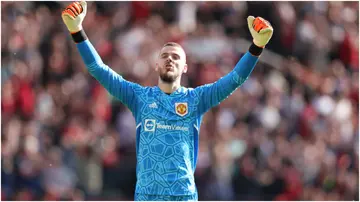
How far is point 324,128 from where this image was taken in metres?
17.0

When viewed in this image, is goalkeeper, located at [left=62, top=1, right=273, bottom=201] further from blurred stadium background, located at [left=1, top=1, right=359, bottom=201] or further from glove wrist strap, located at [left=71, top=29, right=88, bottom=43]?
blurred stadium background, located at [left=1, top=1, right=359, bottom=201]

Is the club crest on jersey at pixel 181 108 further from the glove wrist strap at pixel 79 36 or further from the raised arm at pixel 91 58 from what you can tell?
the glove wrist strap at pixel 79 36

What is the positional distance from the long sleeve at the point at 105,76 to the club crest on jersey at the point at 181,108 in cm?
40

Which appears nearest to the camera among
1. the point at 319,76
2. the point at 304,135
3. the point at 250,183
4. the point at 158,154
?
the point at 158,154

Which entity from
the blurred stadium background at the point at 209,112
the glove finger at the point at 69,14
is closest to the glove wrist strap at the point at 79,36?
the glove finger at the point at 69,14

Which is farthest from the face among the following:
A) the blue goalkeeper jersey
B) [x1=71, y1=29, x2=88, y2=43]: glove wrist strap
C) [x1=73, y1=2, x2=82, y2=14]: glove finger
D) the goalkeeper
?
[x1=73, y1=2, x2=82, y2=14]: glove finger

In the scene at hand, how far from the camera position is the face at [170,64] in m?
8.05

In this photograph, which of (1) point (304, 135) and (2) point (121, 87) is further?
(1) point (304, 135)

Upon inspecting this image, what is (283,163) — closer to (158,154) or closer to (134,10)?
(134,10)

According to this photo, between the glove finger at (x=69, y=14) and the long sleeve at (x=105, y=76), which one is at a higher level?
the glove finger at (x=69, y=14)

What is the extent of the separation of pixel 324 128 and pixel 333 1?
3.36 meters

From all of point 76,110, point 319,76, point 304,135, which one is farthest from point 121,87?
point 319,76

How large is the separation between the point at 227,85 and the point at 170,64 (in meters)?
0.52

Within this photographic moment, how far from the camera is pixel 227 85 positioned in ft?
26.3
